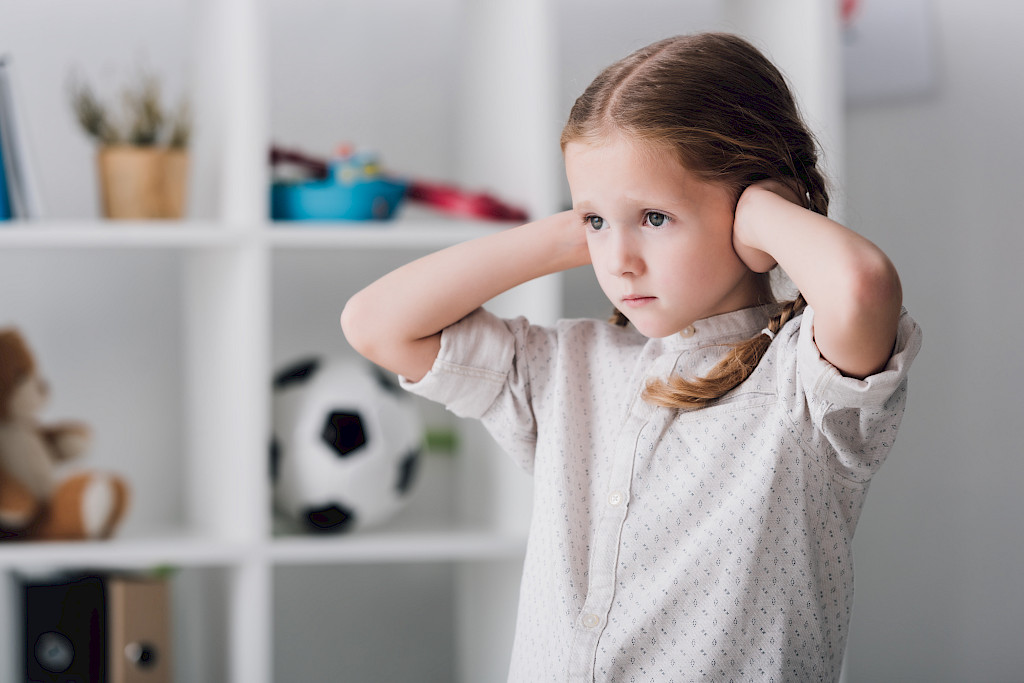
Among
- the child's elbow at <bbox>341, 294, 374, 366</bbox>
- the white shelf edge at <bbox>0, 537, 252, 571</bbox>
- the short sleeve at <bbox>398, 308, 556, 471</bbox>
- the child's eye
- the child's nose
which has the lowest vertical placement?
the white shelf edge at <bbox>0, 537, 252, 571</bbox>

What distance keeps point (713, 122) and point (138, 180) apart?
0.81 meters

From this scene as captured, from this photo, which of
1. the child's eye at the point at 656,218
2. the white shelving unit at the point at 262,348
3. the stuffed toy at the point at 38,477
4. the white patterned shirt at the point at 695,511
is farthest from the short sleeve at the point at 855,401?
the stuffed toy at the point at 38,477

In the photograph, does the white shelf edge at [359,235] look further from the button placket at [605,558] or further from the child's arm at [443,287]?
the button placket at [605,558]

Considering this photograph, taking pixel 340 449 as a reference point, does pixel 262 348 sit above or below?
above

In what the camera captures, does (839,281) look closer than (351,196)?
Yes

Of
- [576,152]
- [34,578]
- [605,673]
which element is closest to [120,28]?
[34,578]

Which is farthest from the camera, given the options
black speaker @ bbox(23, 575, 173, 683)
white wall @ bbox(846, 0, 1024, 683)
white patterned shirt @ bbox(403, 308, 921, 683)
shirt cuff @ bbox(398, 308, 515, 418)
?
white wall @ bbox(846, 0, 1024, 683)

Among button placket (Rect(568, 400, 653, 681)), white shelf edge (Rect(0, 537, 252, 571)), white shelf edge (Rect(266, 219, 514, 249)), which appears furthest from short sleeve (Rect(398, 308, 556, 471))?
white shelf edge (Rect(0, 537, 252, 571))

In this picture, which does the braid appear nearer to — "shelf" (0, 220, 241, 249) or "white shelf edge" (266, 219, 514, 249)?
"white shelf edge" (266, 219, 514, 249)

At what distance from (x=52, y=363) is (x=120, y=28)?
53 centimetres

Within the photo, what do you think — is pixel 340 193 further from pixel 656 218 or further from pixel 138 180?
pixel 656 218

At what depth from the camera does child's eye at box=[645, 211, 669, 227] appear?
0.68 m

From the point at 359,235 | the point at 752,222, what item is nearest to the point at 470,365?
the point at 752,222

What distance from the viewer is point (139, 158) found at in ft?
3.87
